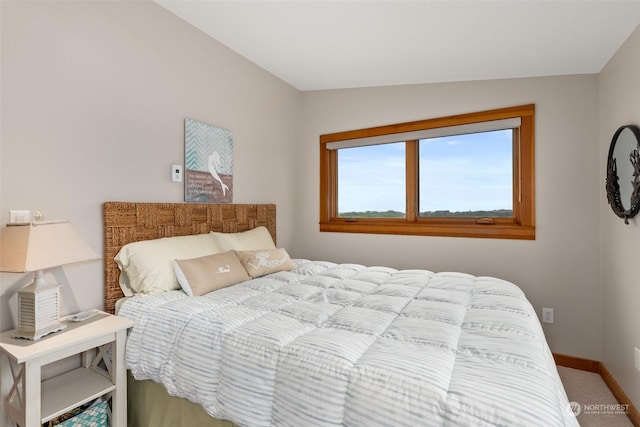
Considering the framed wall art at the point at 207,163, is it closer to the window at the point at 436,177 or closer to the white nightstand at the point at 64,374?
the white nightstand at the point at 64,374

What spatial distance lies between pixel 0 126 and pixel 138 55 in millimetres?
896

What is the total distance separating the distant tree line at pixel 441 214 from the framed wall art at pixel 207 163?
55.5 inches

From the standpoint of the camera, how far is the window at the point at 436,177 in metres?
2.74

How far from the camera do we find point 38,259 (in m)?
1.34

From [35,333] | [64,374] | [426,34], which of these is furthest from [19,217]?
[426,34]

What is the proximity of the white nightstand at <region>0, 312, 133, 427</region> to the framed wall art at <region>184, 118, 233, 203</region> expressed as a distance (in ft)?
3.54

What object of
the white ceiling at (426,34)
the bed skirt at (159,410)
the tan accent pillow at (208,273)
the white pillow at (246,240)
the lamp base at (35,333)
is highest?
the white ceiling at (426,34)

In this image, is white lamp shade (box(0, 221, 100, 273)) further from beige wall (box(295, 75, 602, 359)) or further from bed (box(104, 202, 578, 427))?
beige wall (box(295, 75, 602, 359))

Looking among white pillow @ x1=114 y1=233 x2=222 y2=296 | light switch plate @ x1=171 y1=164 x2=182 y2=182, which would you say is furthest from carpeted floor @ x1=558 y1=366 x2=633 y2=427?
light switch plate @ x1=171 y1=164 x2=182 y2=182

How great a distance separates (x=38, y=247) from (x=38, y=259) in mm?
54

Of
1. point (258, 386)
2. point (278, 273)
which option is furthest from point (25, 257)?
point (278, 273)

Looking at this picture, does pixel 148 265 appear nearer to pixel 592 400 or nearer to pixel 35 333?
pixel 35 333

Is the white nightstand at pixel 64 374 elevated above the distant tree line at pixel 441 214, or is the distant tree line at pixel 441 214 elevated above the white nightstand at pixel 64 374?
the distant tree line at pixel 441 214

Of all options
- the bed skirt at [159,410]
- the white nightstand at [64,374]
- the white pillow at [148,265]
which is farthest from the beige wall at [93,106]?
the bed skirt at [159,410]
